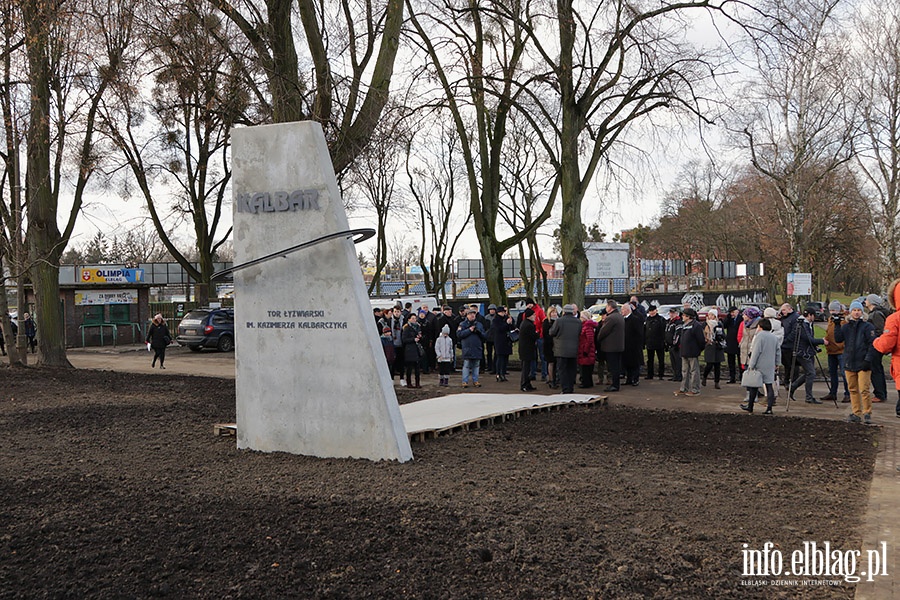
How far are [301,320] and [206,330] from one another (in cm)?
2167

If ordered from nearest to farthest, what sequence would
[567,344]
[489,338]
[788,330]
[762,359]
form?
[762,359] < [788,330] < [567,344] < [489,338]

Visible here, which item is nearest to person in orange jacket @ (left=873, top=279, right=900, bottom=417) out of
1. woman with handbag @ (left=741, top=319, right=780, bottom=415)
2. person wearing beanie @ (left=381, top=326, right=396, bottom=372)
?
woman with handbag @ (left=741, top=319, right=780, bottom=415)

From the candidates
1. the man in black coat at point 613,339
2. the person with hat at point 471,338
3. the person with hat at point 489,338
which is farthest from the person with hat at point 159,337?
the man in black coat at point 613,339

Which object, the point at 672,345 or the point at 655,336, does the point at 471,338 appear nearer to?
the point at 672,345

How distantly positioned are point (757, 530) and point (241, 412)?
5711 millimetres

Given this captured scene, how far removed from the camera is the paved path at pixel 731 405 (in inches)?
232

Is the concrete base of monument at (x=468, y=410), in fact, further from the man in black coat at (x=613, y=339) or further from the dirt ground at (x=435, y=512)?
the man in black coat at (x=613, y=339)

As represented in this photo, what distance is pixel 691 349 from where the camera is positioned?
50.5 feet

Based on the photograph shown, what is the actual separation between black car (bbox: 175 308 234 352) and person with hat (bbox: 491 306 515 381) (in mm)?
14386

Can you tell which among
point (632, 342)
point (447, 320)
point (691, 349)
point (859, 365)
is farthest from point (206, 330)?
point (859, 365)

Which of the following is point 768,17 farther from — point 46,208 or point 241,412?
point 46,208

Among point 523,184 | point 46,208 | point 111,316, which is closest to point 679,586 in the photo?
point 46,208

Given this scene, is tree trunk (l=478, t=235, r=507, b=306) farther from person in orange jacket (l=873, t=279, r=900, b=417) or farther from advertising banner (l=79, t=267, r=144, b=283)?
advertising banner (l=79, t=267, r=144, b=283)

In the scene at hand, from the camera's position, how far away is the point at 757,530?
6188mm
